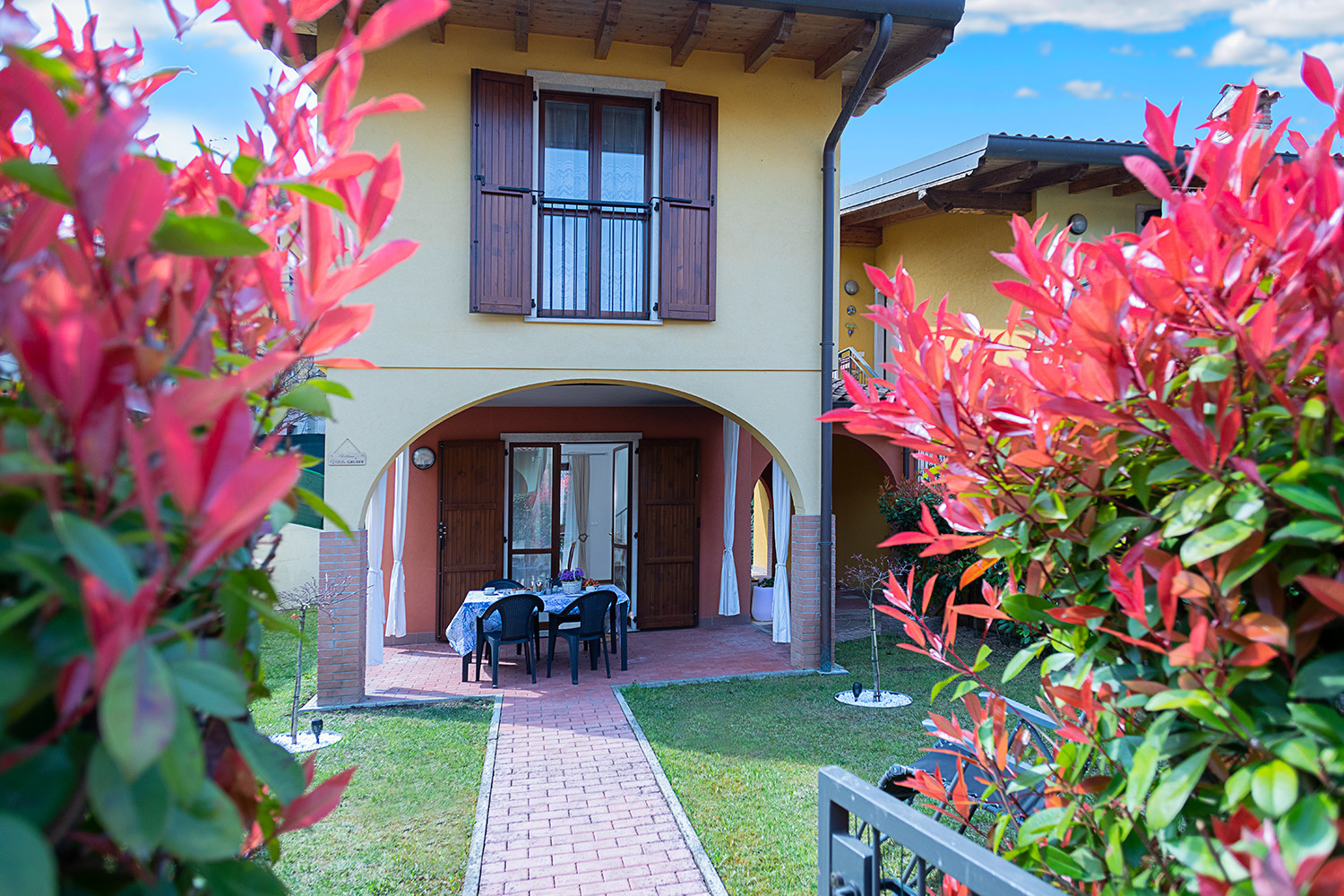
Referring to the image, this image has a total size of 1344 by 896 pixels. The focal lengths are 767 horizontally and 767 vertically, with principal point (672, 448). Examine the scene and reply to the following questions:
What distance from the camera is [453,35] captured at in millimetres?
6949

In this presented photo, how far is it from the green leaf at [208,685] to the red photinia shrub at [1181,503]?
955 mm

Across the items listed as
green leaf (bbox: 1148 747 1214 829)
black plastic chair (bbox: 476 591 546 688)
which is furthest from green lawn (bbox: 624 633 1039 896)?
green leaf (bbox: 1148 747 1214 829)

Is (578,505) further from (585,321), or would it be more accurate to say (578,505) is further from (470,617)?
(585,321)

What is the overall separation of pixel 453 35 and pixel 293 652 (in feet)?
21.9

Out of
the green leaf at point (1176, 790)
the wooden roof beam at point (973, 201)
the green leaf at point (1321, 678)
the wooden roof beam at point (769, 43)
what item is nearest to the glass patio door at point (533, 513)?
the wooden roof beam at point (769, 43)

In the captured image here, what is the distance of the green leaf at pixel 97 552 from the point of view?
0.44 metres

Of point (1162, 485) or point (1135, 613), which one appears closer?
point (1135, 613)

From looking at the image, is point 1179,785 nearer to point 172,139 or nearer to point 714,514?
point 172,139

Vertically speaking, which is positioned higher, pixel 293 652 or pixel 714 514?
pixel 714 514

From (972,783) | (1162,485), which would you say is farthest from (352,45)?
(972,783)

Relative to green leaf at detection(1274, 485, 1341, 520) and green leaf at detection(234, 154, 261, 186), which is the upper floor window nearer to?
green leaf at detection(234, 154, 261, 186)

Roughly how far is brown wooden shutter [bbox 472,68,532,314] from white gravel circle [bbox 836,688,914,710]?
15.1 ft

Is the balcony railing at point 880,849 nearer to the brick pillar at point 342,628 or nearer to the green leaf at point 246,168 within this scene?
the green leaf at point 246,168

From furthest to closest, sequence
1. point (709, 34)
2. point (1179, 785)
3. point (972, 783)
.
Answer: point (709, 34)
point (972, 783)
point (1179, 785)
